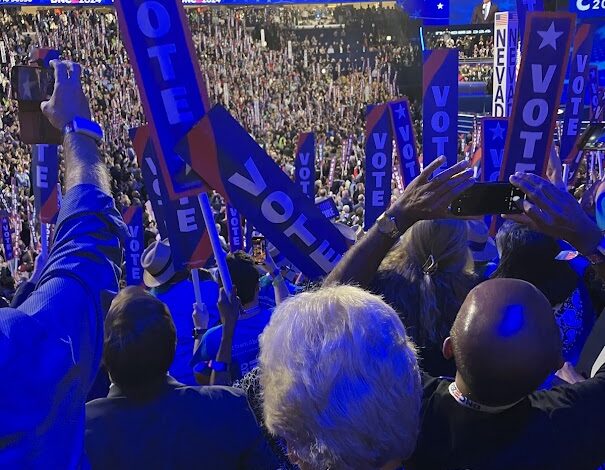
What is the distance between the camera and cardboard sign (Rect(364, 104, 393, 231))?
19.7 ft

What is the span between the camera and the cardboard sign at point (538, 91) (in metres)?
3.48

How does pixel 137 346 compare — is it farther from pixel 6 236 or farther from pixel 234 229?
pixel 6 236

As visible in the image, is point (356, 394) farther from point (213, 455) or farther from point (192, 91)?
point (192, 91)

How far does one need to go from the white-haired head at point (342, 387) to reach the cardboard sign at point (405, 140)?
460cm

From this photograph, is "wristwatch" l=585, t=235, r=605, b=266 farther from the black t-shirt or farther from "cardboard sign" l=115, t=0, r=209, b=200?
"cardboard sign" l=115, t=0, r=209, b=200

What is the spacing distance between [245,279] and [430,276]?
48.4 inches

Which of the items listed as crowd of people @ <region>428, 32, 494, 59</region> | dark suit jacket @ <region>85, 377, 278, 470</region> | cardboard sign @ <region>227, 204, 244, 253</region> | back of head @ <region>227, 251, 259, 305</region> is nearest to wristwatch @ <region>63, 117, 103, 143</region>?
dark suit jacket @ <region>85, 377, 278, 470</region>

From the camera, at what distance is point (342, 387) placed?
1114mm

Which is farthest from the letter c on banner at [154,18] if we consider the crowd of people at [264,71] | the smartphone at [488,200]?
the crowd of people at [264,71]

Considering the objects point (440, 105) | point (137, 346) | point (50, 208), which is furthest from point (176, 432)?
point (50, 208)

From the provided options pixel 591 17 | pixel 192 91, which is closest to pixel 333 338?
pixel 192 91

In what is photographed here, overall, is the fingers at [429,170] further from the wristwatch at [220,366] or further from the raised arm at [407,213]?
the wristwatch at [220,366]

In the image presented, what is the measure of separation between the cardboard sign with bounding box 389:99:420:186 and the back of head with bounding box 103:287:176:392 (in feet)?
13.3

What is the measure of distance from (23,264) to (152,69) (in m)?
7.06
